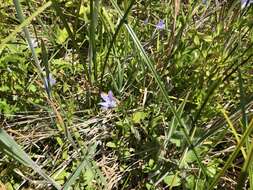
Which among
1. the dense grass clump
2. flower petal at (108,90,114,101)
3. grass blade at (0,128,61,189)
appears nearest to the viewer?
grass blade at (0,128,61,189)

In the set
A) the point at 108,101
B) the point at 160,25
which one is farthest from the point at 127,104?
the point at 160,25

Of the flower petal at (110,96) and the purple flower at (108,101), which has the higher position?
the flower petal at (110,96)

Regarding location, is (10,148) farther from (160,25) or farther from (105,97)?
(160,25)

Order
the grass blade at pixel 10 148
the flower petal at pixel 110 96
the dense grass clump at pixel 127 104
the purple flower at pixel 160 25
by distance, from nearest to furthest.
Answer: the grass blade at pixel 10 148 → the dense grass clump at pixel 127 104 → the flower petal at pixel 110 96 → the purple flower at pixel 160 25

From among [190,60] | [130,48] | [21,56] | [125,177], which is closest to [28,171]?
[125,177]

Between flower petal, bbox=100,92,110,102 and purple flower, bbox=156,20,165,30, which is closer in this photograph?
flower petal, bbox=100,92,110,102

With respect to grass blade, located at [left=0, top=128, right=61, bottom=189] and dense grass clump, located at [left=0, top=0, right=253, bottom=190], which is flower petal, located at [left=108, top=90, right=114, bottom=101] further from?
grass blade, located at [left=0, top=128, right=61, bottom=189]

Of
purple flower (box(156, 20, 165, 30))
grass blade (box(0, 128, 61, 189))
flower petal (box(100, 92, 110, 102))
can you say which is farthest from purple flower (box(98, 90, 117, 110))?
grass blade (box(0, 128, 61, 189))

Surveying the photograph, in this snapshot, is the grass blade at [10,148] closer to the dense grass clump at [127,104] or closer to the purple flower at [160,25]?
the dense grass clump at [127,104]

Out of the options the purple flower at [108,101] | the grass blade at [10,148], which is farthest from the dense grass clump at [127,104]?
the grass blade at [10,148]
